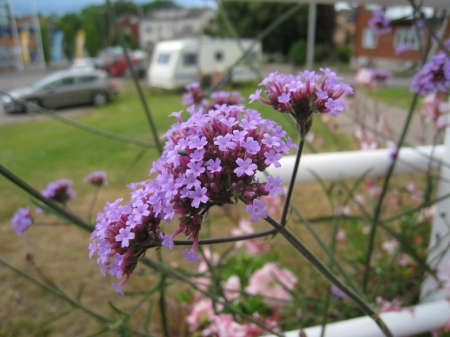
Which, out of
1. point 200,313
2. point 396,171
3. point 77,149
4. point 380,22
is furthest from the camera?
point 77,149

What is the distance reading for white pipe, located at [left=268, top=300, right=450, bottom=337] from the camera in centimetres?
67

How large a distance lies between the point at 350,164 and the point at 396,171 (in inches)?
6.1

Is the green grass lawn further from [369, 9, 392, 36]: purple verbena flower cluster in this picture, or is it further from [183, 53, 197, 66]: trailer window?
[183, 53, 197, 66]: trailer window

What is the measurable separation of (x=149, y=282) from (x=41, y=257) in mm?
884

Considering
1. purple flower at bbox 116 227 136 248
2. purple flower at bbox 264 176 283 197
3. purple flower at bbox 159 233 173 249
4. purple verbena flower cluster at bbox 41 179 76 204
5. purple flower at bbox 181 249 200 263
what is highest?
purple flower at bbox 264 176 283 197

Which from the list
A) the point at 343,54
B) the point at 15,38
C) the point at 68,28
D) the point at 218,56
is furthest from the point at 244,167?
the point at 343,54

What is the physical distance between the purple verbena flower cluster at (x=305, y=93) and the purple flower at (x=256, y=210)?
143mm

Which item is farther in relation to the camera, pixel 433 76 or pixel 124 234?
pixel 433 76

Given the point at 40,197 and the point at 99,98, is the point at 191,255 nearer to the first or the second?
the point at 40,197

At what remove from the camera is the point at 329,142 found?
3.35 meters

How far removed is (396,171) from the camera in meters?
0.90

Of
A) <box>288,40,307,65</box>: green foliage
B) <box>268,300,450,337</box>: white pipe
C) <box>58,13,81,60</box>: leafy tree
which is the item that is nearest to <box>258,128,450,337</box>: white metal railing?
<box>268,300,450,337</box>: white pipe

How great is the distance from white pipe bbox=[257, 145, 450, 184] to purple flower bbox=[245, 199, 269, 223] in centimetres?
38

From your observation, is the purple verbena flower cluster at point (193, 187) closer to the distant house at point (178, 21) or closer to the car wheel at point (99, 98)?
the distant house at point (178, 21)
